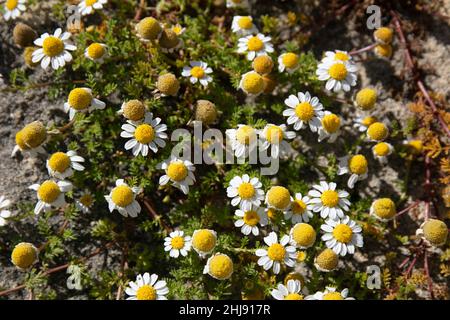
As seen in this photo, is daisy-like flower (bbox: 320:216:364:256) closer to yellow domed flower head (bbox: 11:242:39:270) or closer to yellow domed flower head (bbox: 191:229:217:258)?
yellow domed flower head (bbox: 191:229:217:258)

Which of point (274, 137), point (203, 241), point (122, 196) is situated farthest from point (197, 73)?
point (203, 241)

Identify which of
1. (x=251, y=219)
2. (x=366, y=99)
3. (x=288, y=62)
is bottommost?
(x=251, y=219)

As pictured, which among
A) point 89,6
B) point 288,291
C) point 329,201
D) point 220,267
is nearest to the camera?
point 220,267

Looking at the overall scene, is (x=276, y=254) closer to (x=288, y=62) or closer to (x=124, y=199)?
(x=124, y=199)

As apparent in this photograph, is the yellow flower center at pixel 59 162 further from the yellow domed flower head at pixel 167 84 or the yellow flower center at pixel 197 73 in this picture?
the yellow flower center at pixel 197 73

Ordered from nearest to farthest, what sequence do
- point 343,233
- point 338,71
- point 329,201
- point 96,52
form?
point 343,233
point 329,201
point 96,52
point 338,71

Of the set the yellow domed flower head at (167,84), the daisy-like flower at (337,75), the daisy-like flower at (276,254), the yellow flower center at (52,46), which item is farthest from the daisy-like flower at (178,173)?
the daisy-like flower at (337,75)
